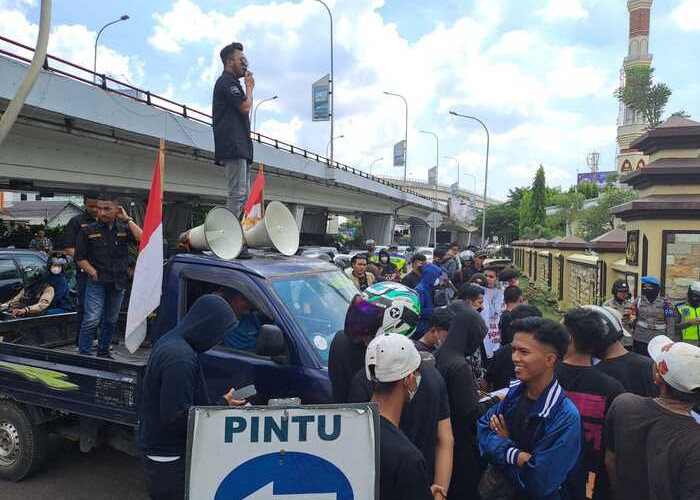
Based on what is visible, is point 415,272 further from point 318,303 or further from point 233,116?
point 318,303

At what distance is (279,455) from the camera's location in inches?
73.8

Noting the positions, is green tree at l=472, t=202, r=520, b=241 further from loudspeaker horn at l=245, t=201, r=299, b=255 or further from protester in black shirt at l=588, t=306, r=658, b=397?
protester in black shirt at l=588, t=306, r=658, b=397

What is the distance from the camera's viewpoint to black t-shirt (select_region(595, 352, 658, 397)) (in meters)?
3.00

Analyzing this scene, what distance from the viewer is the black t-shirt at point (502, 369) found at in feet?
11.7

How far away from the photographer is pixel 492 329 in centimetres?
564

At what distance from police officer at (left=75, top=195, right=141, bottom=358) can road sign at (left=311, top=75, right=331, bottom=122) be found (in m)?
28.3

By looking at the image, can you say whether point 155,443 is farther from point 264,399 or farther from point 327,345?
point 327,345

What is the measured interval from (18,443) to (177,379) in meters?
2.72

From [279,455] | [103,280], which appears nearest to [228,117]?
[103,280]

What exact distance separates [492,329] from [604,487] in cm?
293

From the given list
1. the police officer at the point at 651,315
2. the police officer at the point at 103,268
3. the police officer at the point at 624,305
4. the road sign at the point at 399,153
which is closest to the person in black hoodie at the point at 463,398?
the police officer at the point at 103,268

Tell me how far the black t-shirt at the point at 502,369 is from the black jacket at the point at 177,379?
180 centimetres

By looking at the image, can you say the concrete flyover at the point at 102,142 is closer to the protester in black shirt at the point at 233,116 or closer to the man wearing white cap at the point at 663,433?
the protester in black shirt at the point at 233,116

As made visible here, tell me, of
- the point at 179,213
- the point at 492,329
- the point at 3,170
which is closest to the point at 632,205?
the point at 492,329
